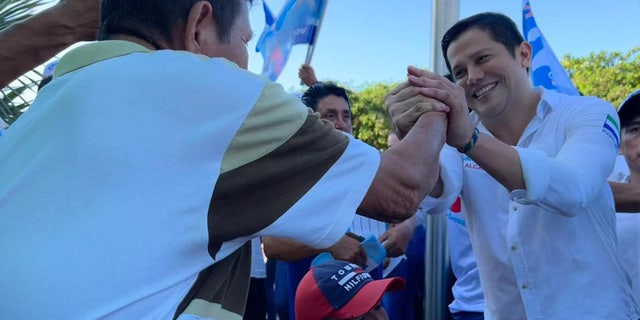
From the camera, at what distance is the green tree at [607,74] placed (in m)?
22.2

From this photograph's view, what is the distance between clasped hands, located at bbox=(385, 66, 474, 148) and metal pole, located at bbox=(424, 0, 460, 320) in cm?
153

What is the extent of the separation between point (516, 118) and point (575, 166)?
0.57 metres

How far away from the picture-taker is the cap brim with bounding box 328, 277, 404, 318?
2.53m

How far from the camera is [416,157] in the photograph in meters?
1.35

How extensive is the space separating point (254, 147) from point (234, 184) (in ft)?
0.27

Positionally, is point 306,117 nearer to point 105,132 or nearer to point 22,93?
point 105,132

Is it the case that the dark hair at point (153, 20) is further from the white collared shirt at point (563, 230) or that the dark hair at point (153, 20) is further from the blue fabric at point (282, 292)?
the blue fabric at point (282, 292)

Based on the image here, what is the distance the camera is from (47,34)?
6.17ft

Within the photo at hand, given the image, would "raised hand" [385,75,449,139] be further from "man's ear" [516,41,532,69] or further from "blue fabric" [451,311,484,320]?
"blue fabric" [451,311,484,320]

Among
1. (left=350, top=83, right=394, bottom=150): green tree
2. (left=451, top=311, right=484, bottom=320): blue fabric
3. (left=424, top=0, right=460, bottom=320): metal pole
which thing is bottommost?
(left=350, top=83, right=394, bottom=150): green tree

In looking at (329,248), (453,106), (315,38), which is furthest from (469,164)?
(315,38)

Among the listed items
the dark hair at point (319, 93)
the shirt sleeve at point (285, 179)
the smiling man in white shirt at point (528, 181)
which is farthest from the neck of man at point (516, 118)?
the dark hair at point (319, 93)

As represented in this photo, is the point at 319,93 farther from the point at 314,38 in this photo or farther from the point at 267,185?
the point at 267,185

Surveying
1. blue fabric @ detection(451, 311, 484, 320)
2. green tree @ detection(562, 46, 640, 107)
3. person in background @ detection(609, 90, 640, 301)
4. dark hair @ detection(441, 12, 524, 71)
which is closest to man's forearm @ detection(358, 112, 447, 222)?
dark hair @ detection(441, 12, 524, 71)
